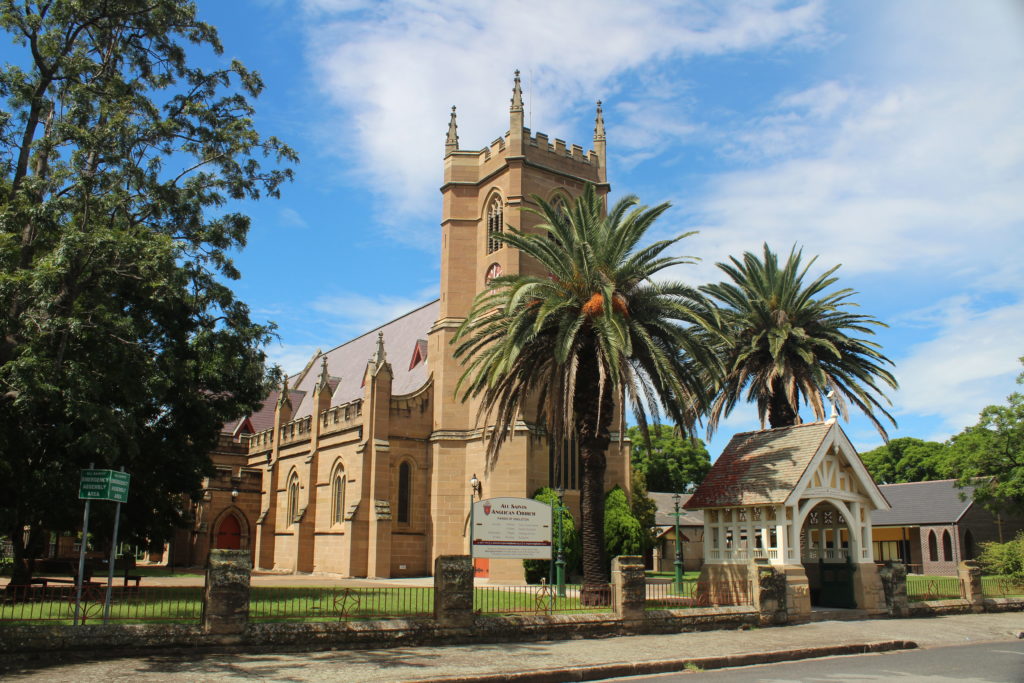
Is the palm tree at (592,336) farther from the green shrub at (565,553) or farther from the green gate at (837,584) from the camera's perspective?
the green shrub at (565,553)

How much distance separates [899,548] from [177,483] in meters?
48.9

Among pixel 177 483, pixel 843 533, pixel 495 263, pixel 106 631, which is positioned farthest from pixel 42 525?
pixel 843 533

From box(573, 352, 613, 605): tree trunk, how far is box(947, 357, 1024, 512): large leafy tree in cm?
1948

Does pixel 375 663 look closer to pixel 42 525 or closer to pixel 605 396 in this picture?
pixel 605 396

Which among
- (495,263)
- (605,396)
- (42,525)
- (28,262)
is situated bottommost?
(42,525)

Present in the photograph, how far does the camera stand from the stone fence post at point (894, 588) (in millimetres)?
21891

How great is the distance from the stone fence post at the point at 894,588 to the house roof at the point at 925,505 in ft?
103

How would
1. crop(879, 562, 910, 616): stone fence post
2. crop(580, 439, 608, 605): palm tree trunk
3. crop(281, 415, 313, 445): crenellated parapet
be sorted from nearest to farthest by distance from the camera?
crop(580, 439, 608, 605): palm tree trunk < crop(879, 562, 910, 616): stone fence post < crop(281, 415, 313, 445): crenellated parapet

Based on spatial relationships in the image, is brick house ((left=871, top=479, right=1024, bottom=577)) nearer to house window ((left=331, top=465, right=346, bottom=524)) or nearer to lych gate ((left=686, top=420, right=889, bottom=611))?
lych gate ((left=686, top=420, right=889, bottom=611))

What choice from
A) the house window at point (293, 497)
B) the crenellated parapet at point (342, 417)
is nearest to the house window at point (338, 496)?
the crenellated parapet at point (342, 417)

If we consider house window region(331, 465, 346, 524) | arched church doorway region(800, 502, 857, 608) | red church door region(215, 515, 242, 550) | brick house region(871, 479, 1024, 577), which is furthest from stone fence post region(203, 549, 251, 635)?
brick house region(871, 479, 1024, 577)

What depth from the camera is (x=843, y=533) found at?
5050 cm

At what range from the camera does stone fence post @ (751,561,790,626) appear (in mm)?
19094

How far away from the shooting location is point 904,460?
81.9 m
